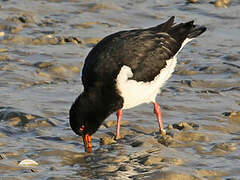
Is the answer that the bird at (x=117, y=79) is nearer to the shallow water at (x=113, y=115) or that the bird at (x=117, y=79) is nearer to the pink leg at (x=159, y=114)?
the pink leg at (x=159, y=114)

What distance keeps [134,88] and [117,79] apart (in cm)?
33

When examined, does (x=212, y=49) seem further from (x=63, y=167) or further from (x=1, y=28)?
(x=63, y=167)

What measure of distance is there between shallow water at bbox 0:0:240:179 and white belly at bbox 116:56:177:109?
41 centimetres

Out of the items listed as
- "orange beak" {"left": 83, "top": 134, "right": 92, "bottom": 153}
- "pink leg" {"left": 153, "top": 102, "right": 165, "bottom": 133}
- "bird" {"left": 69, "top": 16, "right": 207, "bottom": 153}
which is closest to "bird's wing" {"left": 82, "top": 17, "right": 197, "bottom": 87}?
"bird" {"left": 69, "top": 16, "right": 207, "bottom": 153}

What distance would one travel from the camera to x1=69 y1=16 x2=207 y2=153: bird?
8078 millimetres

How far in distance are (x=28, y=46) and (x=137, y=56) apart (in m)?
3.33

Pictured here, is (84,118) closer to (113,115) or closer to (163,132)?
(163,132)

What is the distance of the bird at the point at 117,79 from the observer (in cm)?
808

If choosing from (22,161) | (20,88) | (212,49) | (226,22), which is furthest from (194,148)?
(226,22)

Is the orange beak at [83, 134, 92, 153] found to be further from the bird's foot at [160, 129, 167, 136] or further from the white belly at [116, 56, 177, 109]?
the bird's foot at [160, 129, 167, 136]

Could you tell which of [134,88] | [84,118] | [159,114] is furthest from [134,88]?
[84,118]

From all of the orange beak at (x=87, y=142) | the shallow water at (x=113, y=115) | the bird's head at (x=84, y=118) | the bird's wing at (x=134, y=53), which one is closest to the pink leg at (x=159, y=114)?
the shallow water at (x=113, y=115)

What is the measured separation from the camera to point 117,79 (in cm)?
813

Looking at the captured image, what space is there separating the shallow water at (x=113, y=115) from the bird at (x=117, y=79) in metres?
0.33
